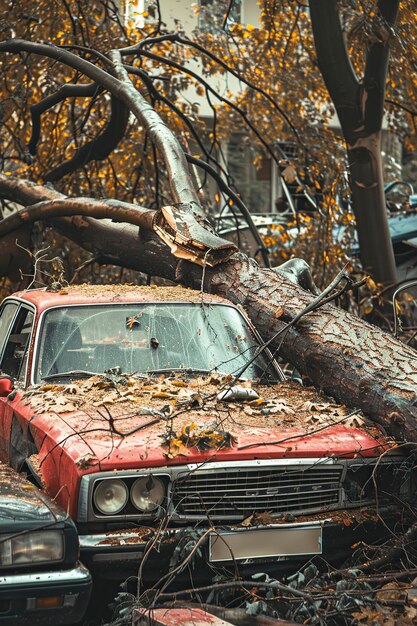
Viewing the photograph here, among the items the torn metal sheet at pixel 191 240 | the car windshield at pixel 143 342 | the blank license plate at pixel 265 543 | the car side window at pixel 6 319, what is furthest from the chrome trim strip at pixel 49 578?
the torn metal sheet at pixel 191 240

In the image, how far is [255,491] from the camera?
480cm

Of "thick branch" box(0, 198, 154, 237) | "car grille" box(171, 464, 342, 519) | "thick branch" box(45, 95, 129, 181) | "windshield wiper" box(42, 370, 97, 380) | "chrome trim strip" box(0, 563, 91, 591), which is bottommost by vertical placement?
"chrome trim strip" box(0, 563, 91, 591)

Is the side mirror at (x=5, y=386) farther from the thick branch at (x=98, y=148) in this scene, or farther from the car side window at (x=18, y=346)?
the thick branch at (x=98, y=148)

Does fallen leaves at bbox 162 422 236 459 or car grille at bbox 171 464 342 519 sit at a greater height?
fallen leaves at bbox 162 422 236 459

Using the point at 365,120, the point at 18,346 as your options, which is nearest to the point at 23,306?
the point at 18,346

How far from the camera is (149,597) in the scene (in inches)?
176

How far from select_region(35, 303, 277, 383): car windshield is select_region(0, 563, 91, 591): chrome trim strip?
5.89 ft

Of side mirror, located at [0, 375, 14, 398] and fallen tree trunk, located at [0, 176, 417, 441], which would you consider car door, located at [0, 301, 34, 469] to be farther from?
fallen tree trunk, located at [0, 176, 417, 441]

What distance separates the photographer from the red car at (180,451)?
→ 4.57 metres

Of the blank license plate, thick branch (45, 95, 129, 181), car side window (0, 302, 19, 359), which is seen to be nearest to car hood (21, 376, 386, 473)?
the blank license plate

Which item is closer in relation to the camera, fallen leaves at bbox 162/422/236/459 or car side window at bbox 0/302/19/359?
fallen leaves at bbox 162/422/236/459

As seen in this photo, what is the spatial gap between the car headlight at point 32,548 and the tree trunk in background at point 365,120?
8.06 meters

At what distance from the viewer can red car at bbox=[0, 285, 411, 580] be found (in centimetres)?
457

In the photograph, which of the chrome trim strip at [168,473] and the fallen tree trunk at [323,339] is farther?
the fallen tree trunk at [323,339]
